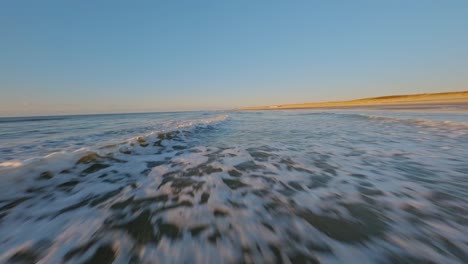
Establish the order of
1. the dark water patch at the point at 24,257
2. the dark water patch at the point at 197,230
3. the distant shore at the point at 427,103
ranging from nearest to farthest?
the dark water patch at the point at 24,257
the dark water patch at the point at 197,230
the distant shore at the point at 427,103

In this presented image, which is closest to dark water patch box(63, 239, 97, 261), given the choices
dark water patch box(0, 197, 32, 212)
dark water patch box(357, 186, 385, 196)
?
dark water patch box(0, 197, 32, 212)

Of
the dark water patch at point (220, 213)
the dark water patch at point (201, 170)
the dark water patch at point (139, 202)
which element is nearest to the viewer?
the dark water patch at point (220, 213)

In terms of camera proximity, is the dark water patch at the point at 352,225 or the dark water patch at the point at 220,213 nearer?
→ the dark water patch at the point at 352,225

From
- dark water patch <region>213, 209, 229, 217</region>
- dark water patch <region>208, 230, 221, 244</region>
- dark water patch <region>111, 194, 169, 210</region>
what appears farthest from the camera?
dark water patch <region>111, 194, 169, 210</region>

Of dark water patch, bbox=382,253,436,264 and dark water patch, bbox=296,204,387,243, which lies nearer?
dark water patch, bbox=382,253,436,264

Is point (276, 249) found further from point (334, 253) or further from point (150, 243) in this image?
point (150, 243)

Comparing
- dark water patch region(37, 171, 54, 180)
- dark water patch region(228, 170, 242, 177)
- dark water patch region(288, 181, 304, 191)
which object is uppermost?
dark water patch region(37, 171, 54, 180)

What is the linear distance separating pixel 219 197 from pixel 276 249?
3.74ft

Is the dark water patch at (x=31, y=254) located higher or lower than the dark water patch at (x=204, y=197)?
higher

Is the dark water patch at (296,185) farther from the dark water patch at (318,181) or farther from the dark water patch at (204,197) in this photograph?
the dark water patch at (204,197)

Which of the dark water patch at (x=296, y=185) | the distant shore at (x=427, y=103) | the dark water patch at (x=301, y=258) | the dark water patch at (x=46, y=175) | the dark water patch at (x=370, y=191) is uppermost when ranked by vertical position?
the dark water patch at (x=46, y=175)

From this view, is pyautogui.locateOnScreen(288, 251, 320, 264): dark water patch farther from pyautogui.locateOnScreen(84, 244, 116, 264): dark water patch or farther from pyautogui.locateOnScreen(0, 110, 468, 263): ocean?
pyautogui.locateOnScreen(84, 244, 116, 264): dark water patch

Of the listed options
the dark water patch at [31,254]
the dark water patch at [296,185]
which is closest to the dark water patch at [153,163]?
the dark water patch at [31,254]

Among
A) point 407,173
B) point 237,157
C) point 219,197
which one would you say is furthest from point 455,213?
point 237,157
